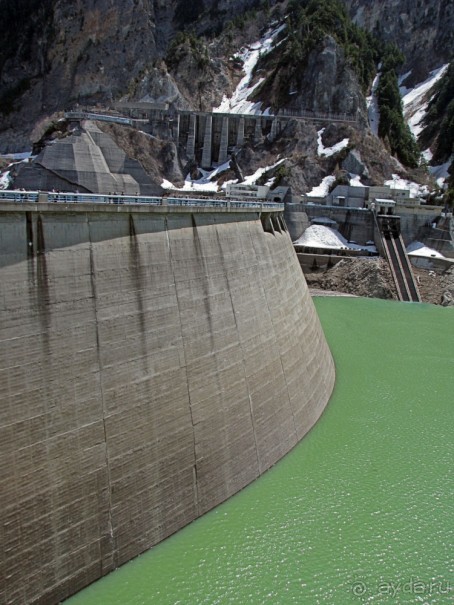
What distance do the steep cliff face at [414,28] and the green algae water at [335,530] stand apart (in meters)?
97.1

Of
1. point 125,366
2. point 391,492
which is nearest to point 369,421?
point 391,492

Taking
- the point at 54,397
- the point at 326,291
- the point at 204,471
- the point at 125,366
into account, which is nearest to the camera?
the point at 54,397

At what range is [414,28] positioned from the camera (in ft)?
322

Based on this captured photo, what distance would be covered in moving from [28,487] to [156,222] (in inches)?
280

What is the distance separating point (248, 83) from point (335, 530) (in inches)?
3239

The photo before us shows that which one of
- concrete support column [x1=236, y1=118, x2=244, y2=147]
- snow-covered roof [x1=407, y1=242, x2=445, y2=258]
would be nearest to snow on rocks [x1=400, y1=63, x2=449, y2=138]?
concrete support column [x1=236, y1=118, x2=244, y2=147]

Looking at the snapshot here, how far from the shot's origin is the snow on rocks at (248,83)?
76.9 meters

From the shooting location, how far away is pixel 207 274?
48.3 feet

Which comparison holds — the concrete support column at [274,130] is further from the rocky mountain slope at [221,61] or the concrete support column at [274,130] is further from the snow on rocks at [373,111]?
the snow on rocks at [373,111]

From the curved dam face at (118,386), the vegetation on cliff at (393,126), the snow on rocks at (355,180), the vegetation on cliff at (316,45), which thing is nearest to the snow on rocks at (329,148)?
the snow on rocks at (355,180)

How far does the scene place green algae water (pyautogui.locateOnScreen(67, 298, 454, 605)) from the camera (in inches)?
439

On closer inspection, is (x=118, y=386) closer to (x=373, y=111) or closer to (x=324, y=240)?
(x=324, y=240)

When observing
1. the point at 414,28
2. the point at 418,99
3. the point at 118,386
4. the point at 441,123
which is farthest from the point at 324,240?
the point at 414,28

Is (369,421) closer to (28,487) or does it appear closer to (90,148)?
(28,487)
